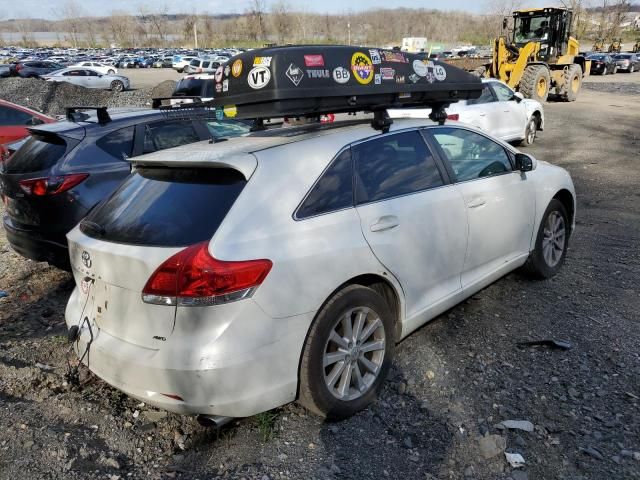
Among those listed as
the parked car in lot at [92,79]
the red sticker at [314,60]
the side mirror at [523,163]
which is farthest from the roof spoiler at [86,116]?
Result: the parked car in lot at [92,79]

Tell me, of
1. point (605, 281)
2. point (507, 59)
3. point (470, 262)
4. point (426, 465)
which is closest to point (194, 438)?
point (426, 465)

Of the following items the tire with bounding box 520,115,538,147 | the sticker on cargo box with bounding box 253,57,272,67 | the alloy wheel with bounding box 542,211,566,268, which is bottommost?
the tire with bounding box 520,115,538,147

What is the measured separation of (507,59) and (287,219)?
1976cm

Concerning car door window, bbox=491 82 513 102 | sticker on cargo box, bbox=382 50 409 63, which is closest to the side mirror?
sticker on cargo box, bbox=382 50 409 63

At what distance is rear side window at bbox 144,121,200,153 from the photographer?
5555 millimetres

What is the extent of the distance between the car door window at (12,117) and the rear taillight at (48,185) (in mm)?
5832

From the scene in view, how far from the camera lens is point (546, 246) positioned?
4.98m

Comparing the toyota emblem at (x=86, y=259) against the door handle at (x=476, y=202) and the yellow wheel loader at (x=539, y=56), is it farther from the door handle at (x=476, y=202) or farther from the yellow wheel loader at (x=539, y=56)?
the yellow wheel loader at (x=539, y=56)

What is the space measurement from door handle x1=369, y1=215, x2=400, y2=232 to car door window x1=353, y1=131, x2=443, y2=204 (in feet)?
0.44

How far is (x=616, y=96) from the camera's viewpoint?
2575 centimetres

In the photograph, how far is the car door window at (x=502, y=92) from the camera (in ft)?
37.9

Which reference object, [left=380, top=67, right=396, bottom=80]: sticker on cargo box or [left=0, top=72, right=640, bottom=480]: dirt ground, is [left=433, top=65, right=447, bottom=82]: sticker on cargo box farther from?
[left=0, top=72, right=640, bottom=480]: dirt ground

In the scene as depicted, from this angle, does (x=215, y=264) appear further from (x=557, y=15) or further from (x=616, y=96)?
(x=616, y=96)

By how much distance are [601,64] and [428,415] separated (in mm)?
46515
